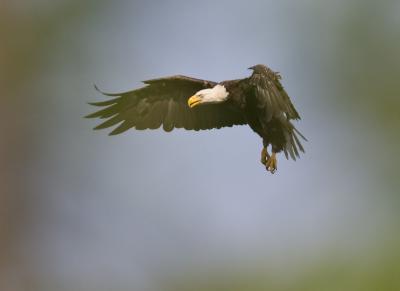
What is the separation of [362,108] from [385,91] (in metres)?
0.19

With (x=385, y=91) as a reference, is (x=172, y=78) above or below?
above

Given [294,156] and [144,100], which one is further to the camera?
[144,100]

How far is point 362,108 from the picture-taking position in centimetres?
344

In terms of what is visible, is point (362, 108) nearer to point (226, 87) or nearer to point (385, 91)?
point (385, 91)

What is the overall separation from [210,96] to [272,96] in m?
1.46

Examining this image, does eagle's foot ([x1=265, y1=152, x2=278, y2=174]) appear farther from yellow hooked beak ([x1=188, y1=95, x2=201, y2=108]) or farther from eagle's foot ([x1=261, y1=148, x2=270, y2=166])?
yellow hooked beak ([x1=188, y1=95, x2=201, y2=108])

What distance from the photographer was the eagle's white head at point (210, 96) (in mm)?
7734

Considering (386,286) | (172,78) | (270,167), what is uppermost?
(172,78)

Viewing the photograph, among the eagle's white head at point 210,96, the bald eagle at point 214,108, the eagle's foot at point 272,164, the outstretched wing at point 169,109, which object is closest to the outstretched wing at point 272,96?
the bald eagle at point 214,108

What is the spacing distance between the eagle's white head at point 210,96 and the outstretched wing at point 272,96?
0.96 metres

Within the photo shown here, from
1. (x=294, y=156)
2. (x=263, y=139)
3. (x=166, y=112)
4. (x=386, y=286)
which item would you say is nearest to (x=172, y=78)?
(x=166, y=112)

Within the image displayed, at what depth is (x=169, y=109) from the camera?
8.73 metres

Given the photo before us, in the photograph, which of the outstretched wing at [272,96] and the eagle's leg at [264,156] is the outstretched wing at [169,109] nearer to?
the eagle's leg at [264,156]

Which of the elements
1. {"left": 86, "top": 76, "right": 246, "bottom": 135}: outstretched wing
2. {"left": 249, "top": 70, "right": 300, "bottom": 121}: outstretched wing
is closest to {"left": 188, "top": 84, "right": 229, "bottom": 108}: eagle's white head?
{"left": 86, "top": 76, "right": 246, "bottom": 135}: outstretched wing
